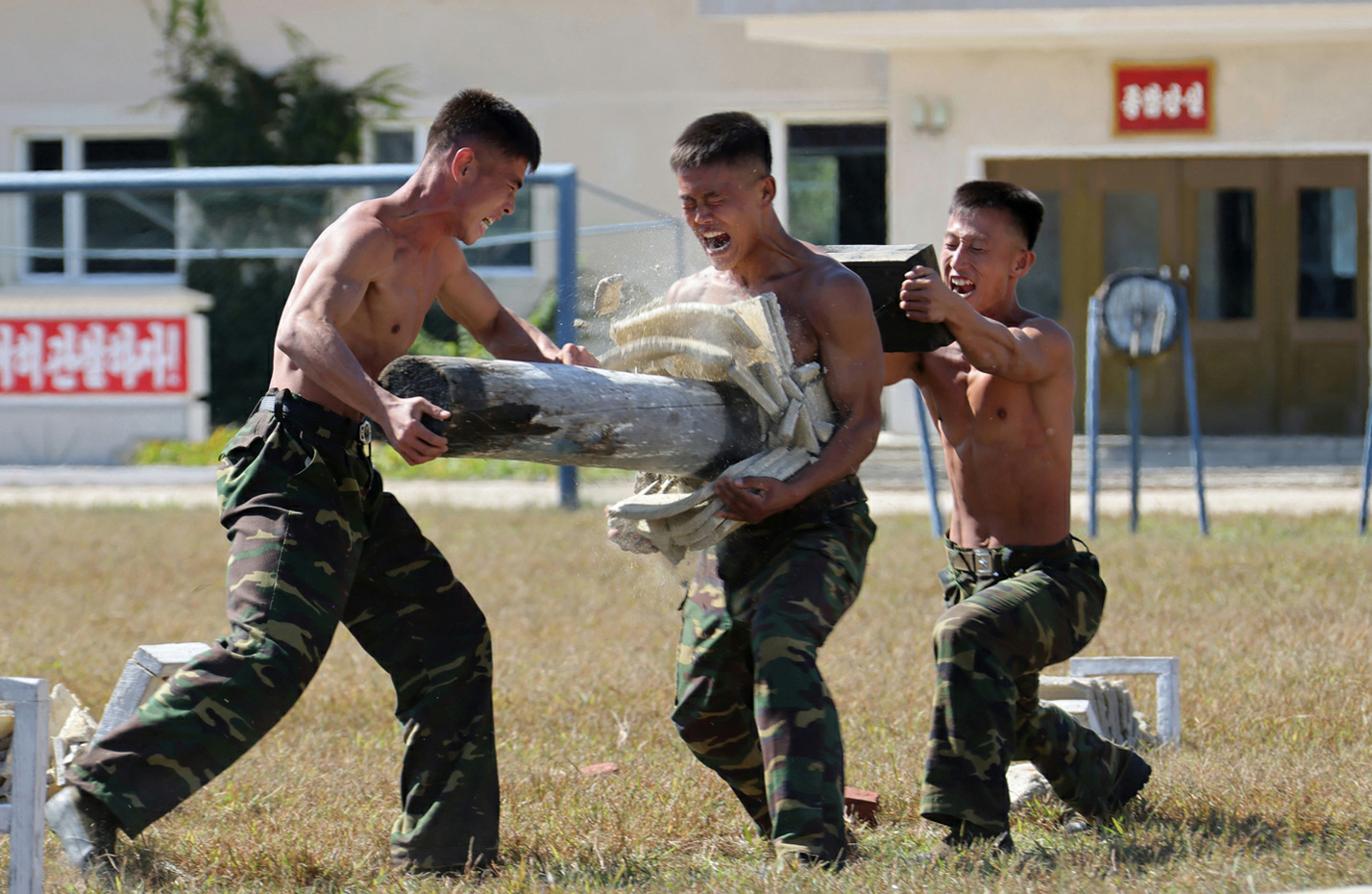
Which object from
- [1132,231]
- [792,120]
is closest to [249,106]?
[792,120]

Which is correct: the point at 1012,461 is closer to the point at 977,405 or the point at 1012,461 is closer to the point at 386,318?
the point at 977,405

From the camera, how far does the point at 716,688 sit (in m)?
3.72

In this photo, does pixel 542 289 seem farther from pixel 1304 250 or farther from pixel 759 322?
pixel 759 322

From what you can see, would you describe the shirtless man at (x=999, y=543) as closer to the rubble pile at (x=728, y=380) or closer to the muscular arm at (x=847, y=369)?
the muscular arm at (x=847, y=369)

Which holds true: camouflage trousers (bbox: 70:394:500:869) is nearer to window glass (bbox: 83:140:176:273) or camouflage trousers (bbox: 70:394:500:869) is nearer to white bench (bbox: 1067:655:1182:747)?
white bench (bbox: 1067:655:1182:747)

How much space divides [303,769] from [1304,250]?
1246 cm

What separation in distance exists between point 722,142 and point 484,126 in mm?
565

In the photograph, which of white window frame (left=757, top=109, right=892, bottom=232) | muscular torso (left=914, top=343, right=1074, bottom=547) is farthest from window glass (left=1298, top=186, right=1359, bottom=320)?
muscular torso (left=914, top=343, right=1074, bottom=547)

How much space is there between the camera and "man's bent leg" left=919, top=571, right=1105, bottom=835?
3637 millimetres

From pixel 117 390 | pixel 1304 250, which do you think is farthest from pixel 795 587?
pixel 1304 250

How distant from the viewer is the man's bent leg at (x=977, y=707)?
3.64 meters

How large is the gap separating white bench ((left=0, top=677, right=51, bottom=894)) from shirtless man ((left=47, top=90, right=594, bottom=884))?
16 centimetres

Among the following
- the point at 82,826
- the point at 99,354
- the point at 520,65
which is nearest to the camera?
the point at 82,826

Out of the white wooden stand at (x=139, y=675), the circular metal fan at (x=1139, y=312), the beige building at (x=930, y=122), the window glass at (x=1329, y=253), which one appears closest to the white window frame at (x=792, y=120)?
the beige building at (x=930, y=122)
